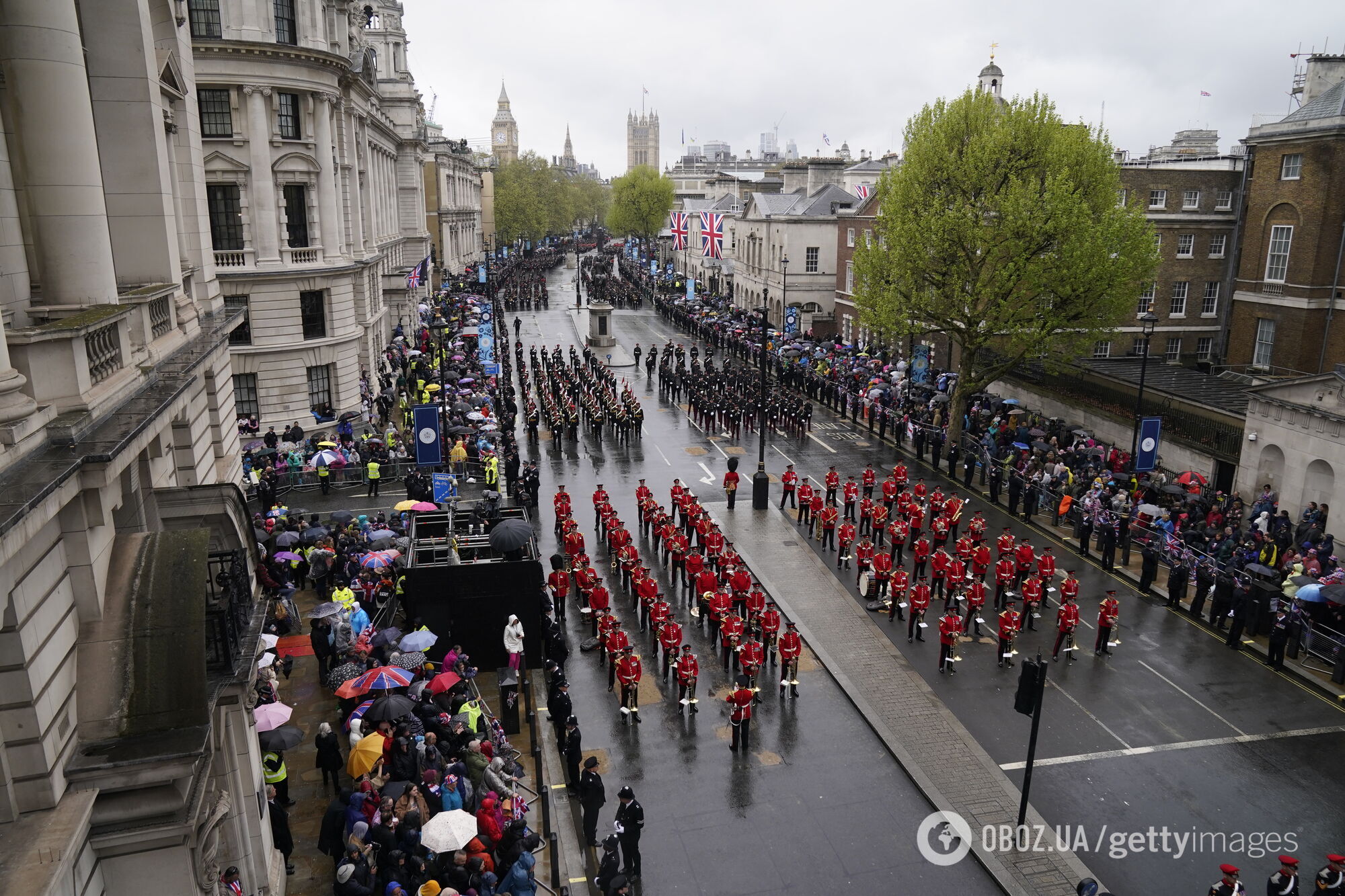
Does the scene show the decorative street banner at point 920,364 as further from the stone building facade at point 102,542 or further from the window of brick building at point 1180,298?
the stone building facade at point 102,542

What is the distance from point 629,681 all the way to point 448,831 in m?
5.41

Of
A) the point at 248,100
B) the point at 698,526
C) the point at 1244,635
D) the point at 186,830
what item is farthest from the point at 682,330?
the point at 186,830

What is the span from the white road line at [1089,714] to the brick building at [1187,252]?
83.2 ft

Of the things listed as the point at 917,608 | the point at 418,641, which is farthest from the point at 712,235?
the point at 418,641

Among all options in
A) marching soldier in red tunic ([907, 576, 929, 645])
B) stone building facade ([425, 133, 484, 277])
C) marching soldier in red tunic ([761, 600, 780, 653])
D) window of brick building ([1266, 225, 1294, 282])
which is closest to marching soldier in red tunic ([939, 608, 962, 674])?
marching soldier in red tunic ([907, 576, 929, 645])

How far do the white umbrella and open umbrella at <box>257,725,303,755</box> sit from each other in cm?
190

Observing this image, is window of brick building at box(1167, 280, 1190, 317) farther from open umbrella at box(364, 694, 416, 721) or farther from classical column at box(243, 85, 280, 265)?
open umbrella at box(364, 694, 416, 721)

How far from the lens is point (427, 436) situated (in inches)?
996

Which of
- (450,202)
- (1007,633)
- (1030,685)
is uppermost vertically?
(450,202)

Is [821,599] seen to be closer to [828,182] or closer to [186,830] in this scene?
[186,830]

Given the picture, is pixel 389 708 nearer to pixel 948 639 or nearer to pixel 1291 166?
pixel 948 639

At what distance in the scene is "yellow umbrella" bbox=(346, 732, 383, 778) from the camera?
12000 mm

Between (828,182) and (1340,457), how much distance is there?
4554 cm

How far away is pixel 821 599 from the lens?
67.3ft
